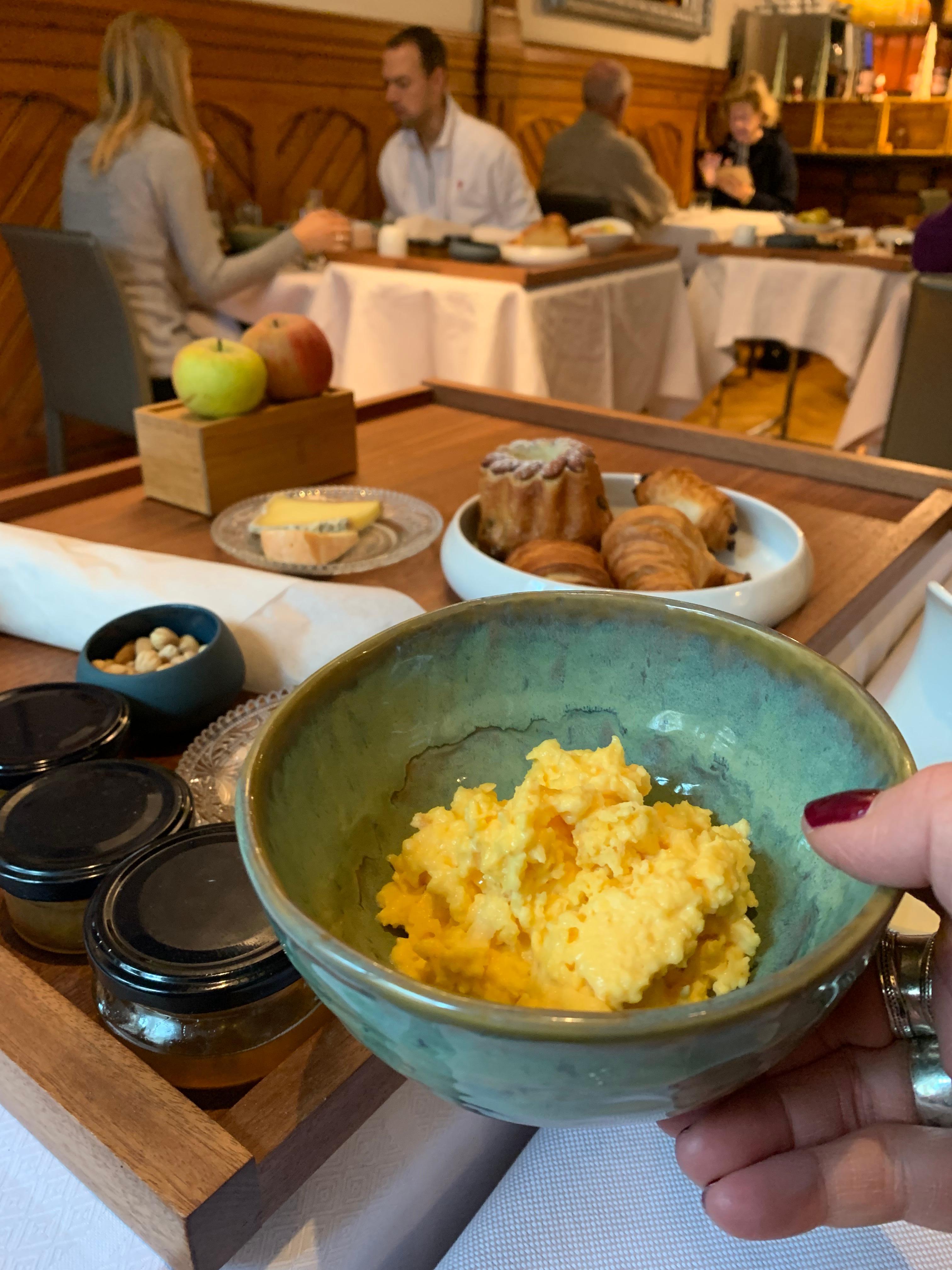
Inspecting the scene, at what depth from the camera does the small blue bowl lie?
0.55 meters

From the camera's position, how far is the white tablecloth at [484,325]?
6.56 ft

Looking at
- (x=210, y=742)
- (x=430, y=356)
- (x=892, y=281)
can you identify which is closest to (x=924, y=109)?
(x=892, y=281)

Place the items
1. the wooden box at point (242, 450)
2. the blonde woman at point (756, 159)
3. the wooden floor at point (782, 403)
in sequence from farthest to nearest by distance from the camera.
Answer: the blonde woman at point (756, 159), the wooden floor at point (782, 403), the wooden box at point (242, 450)

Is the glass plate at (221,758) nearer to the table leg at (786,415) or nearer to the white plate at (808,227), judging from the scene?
the table leg at (786,415)

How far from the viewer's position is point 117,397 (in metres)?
2.16

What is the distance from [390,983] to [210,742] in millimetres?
331

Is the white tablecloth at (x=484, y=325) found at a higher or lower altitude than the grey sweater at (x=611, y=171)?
lower

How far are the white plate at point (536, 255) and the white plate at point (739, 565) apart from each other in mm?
1391

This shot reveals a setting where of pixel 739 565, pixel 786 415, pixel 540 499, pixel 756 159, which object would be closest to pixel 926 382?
pixel 786 415

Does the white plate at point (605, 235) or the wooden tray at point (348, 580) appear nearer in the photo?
the wooden tray at point (348, 580)

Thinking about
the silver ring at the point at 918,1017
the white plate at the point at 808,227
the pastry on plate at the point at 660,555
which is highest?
the white plate at the point at 808,227

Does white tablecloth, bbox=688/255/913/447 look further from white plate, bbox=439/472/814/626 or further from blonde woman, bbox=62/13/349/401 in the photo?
white plate, bbox=439/472/814/626

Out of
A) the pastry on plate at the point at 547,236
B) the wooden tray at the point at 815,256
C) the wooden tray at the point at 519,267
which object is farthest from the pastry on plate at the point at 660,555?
the wooden tray at the point at 815,256

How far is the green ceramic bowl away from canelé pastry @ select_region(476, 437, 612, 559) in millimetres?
337
